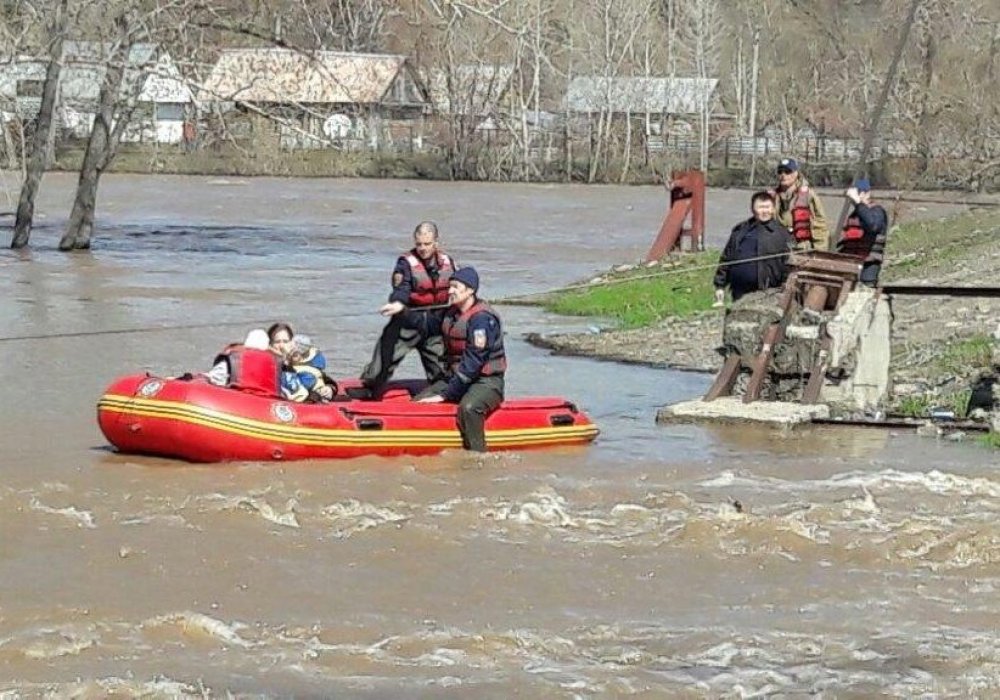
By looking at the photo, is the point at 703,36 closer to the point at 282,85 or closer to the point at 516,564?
the point at 282,85

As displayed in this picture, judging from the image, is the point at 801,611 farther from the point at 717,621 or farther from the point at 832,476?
the point at 832,476

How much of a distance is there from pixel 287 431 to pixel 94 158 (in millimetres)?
20814

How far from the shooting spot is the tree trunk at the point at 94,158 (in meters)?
32.2

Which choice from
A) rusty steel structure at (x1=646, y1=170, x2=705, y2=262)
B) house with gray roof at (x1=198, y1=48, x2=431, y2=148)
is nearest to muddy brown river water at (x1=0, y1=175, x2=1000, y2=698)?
rusty steel structure at (x1=646, y1=170, x2=705, y2=262)

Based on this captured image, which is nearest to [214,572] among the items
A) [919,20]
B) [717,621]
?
[717,621]

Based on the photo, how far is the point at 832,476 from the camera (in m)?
13.6

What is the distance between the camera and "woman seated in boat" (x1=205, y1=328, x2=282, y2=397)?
13.7 m

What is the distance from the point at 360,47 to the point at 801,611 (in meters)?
26.9

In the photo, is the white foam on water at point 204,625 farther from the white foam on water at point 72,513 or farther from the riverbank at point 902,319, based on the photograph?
the riverbank at point 902,319

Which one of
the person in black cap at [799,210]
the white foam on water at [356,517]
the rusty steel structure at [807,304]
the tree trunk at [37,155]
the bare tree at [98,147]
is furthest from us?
the bare tree at [98,147]

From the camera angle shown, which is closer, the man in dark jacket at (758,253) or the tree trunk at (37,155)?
the man in dark jacket at (758,253)

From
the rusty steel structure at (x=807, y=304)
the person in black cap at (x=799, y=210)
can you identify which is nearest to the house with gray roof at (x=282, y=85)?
the person in black cap at (x=799, y=210)

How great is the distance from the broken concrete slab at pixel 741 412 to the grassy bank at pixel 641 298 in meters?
6.30

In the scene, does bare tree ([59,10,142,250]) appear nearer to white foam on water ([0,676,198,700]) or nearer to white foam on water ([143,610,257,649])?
white foam on water ([143,610,257,649])
